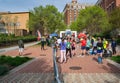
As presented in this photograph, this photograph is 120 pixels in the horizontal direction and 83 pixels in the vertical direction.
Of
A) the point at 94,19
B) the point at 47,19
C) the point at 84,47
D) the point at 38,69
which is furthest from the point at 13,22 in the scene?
the point at 38,69

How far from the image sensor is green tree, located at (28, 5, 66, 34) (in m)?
60.4

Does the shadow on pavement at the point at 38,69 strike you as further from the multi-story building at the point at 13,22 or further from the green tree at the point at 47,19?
the multi-story building at the point at 13,22

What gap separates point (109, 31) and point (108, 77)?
1922 inches

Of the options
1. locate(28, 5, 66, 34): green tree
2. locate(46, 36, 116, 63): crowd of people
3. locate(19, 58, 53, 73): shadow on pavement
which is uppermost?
locate(28, 5, 66, 34): green tree

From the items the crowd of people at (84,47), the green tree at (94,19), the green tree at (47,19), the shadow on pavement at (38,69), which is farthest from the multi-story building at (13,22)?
the shadow on pavement at (38,69)

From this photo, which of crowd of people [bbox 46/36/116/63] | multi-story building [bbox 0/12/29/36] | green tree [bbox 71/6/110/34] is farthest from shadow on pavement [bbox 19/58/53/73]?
multi-story building [bbox 0/12/29/36]

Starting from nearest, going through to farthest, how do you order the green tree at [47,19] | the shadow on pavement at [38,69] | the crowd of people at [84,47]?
the shadow on pavement at [38,69]
the crowd of people at [84,47]
the green tree at [47,19]

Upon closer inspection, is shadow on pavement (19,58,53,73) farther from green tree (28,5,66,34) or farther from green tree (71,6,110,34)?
green tree (71,6,110,34)

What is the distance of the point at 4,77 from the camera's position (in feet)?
37.5

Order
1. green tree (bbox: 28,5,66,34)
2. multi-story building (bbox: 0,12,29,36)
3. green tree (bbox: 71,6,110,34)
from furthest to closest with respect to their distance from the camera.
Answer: multi-story building (bbox: 0,12,29,36)
green tree (bbox: 71,6,110,34)
green tree (bbox: 28,5,66,34)

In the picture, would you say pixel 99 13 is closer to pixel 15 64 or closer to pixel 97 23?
pixel 97 23

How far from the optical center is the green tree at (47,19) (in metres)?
60.4

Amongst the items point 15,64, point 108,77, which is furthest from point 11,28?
point 108,77

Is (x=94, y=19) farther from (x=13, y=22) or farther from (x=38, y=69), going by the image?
(x=38, y=69)
